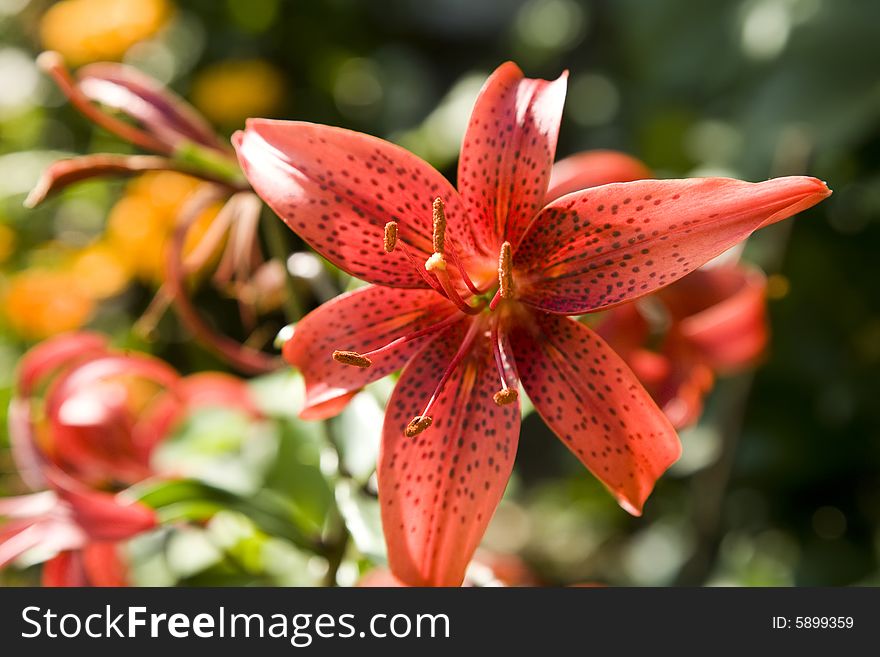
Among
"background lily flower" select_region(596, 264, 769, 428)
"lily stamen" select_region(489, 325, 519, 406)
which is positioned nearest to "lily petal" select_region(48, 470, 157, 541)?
"lily stamen" select_region(489, 325, 519, 406)

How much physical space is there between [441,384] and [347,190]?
0.36 ft

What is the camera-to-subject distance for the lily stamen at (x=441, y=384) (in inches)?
18.5

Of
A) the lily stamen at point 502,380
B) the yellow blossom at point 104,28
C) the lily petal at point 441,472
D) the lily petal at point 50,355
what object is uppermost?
the yellow blossom at point 104,28

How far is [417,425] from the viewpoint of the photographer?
47 centimetres

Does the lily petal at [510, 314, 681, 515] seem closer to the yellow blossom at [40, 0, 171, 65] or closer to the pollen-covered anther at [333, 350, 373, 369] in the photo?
the pollen-covered anther at [333, 350, 373, 369]

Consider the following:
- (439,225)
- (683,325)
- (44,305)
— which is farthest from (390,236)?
(44,305)

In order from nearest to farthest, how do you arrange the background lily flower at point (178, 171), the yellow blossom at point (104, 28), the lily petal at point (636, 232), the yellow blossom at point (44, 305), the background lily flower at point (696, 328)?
the lily petal at point (636, 232)
the background lily flower at point (178, 171)
the background lily flower at point (696, 328)
the yellow blossom at point (44, 305)
the yellow blossom at point (104, 28)

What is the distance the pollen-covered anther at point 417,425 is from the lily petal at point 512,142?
0.39 ft

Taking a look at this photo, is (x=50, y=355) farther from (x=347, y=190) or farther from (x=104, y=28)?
(x=104, y=28)

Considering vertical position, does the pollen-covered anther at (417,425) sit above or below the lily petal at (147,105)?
below

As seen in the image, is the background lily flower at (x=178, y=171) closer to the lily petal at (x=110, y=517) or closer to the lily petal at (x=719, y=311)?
the lily petal at (x=110, y=517)

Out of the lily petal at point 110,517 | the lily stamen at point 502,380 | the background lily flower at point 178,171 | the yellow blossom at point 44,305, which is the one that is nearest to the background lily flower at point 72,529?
the lily petal at point 110,517

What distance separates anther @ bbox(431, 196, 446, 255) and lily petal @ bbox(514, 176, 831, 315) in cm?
5
